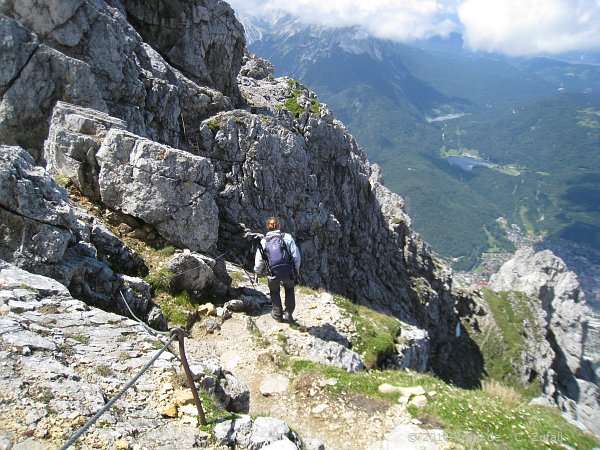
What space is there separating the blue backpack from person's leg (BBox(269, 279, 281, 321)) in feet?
1.97

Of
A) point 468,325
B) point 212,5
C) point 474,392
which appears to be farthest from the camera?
point 468,325

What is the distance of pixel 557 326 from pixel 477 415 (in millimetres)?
126728

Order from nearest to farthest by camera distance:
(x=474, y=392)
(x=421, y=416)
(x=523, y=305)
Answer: (x=421, y=416)
(x=474, y=392)
(x=523, y=305)

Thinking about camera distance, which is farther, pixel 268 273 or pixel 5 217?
pixel 268 273

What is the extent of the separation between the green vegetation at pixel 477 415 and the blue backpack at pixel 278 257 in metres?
3.29

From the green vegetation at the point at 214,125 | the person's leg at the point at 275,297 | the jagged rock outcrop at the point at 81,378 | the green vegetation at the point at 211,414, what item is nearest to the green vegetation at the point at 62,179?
the jagged rock outcrop at the point at 81,378

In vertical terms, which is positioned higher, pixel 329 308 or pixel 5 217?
pixel 5 217

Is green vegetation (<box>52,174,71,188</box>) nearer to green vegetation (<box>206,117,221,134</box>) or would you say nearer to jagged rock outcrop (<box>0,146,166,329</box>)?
jagged rock outcrop (<box>0,146,166,329</box>)

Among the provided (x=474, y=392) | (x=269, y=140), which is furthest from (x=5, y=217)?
(x=269, y=140)

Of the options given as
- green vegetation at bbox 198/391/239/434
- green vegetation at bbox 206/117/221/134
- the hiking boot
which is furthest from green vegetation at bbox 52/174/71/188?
green vegetation at bbox 206/117/221/134

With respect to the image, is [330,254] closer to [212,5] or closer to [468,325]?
[212,5]

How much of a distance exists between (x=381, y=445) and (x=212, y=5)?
43970 mm

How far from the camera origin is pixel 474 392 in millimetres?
13594

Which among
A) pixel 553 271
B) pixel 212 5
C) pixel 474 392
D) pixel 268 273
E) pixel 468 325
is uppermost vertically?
pixel 212 5
